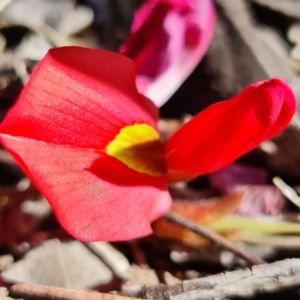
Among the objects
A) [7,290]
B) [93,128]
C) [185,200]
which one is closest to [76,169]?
[93,128]

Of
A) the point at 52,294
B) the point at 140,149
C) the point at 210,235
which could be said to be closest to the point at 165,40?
the point at 140,149

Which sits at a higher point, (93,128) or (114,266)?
(93,128)

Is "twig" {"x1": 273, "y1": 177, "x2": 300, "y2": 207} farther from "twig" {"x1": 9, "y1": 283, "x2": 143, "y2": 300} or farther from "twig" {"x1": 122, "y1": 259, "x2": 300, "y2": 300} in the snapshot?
"twig" {"x1": 9, "y1": 283, "x2": 143, "y2": 300}

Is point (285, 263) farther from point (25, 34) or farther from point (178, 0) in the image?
point (25, 34)

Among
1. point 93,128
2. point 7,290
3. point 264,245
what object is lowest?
point 264,245

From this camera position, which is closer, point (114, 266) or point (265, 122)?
point (265, 122)

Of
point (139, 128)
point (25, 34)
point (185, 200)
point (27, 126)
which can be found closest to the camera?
point (27, 126)

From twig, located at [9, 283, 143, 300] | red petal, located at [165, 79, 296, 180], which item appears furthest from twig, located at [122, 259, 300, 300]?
red petal, located at [165, 79, 296, 180]
